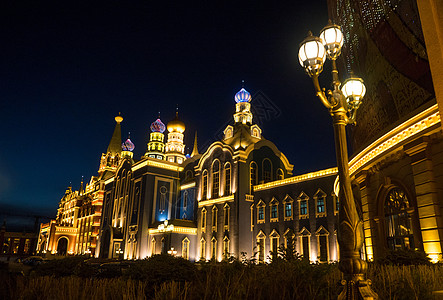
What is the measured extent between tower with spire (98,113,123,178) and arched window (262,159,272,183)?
39.8 metres

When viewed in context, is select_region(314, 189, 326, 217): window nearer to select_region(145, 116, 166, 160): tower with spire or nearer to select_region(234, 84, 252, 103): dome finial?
select_region(234, 84, 252, 103): dome finial

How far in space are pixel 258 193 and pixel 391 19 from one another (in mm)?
21894

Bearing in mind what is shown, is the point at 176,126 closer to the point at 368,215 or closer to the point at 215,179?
the point at 215,179

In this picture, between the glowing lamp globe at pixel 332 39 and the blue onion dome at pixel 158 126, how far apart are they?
47.6m

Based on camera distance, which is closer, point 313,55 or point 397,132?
point 313,55

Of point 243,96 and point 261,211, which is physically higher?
point 243,96

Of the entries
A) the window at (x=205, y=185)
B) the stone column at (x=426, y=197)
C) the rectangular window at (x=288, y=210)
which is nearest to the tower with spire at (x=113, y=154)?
the window at (x=205, y=185)

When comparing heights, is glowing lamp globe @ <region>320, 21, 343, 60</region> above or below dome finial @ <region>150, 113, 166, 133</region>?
below

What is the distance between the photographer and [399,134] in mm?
10289

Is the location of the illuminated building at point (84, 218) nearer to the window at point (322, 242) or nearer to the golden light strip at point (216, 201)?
the golden light strip at point (216, 201)

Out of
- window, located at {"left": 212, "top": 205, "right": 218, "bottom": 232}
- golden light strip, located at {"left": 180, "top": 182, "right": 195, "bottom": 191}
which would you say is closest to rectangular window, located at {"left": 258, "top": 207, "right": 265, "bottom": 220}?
window, located at {"left": 212, "top": 205, "right": 218, "bottom": 232}

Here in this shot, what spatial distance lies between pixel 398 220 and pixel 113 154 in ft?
205

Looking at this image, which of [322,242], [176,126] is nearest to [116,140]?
[176,126]

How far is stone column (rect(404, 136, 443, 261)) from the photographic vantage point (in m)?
9.02
